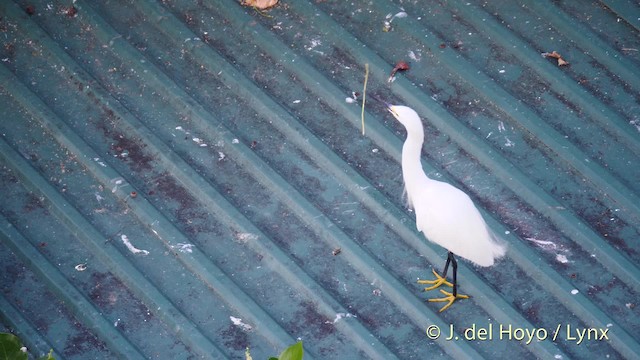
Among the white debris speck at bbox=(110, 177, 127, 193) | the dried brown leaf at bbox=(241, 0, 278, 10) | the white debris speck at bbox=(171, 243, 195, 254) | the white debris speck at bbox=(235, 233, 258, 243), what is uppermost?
Answer: the dried brown leaf at bbox=(241, 0, 278, 10)

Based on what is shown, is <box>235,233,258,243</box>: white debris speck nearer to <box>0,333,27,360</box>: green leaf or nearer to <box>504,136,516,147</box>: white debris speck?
<box>504,136,516,147</box>: white debris speck

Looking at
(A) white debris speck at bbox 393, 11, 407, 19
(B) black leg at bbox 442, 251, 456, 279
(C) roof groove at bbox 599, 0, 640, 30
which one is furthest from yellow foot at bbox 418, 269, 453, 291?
(C) roof groove at bbox 599, 0, 640, 30

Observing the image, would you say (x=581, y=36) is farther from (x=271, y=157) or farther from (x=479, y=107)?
(x=271, y=157)

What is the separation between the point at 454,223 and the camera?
132 inches

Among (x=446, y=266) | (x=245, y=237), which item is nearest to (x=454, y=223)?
(x=446, y=266)

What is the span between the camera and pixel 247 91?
3930 millimetres

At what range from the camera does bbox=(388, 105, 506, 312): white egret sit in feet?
11.0

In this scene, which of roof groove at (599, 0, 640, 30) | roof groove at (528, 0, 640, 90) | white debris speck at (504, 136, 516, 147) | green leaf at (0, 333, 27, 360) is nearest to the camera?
green leaf at (0, 333, 27, 360)

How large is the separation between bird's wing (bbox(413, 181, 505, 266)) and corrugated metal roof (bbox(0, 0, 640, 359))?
21 cm

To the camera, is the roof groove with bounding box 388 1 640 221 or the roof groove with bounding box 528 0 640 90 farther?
the roof groove with bounding box 528 0 640 90

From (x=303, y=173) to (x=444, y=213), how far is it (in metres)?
0.74

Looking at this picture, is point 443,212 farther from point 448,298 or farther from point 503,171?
point 503,171

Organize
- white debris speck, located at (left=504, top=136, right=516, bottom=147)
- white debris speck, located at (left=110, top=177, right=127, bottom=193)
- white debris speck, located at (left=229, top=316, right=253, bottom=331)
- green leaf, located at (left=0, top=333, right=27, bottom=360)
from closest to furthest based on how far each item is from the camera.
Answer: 1. green leaf, located at (left=0, top=333, right=27, bottom=360)
2. white debris speck, located at (left=229, top=316, right=253, bottom=331)
3. white debris speck, located at (left=110, top=177, right=127, bottom=193)
4. white debris speck, located at (left=504, top=136, right=516, bottom=147)

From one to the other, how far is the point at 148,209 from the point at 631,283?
211 cm
